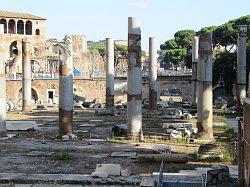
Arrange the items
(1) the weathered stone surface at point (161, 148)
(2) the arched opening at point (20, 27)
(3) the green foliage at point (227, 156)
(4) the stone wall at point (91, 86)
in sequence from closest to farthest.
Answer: (3) the green foliage at point (227, 156) → (1) the weathered stone surface at point (161, 148) → (4) the stone wall at point (91, 86) → (2) the arched opening at point (20, 27)

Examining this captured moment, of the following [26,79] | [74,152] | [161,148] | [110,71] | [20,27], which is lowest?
[74,152]

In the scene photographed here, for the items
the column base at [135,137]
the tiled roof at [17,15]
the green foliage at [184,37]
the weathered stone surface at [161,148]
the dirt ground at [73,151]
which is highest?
the tiled roof at [17,15]

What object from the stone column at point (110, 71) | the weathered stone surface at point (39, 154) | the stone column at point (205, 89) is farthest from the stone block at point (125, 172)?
the stone column at point (110, 71)

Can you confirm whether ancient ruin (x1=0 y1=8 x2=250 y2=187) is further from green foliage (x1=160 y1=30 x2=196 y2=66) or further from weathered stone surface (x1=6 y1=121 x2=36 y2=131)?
green foliage (x1=160 y1=30 x2=196 y2=66)

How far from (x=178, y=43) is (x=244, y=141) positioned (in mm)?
71570

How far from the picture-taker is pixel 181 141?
17.5 m

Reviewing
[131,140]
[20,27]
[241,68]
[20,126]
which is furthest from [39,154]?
[20,27]

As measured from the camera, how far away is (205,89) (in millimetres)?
17797

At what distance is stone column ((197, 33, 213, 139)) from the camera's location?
17656 millimetres

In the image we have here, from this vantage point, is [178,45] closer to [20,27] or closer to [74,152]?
[20,27]

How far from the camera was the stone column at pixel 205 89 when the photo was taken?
1766 centimetres

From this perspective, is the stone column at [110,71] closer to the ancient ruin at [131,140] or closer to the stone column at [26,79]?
the ancient ruin at [131,140]

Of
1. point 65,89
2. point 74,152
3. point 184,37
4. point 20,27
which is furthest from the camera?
point 184,37

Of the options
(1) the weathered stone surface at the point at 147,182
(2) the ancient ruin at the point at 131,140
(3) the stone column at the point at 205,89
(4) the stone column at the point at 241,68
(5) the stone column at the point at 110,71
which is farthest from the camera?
(5) the stone column at the point at 110,71
